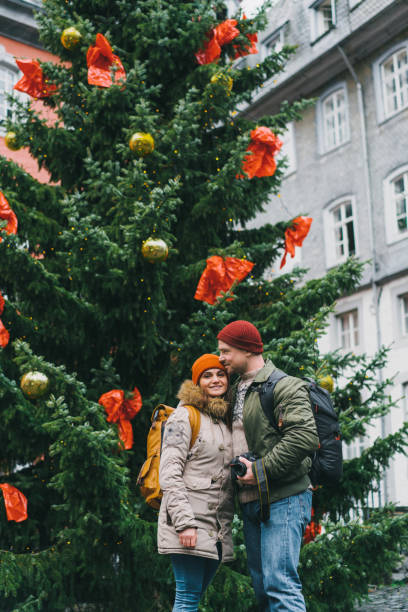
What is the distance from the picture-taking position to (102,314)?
5.52m

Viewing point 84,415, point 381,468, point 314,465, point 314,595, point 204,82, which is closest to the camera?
point 314,465

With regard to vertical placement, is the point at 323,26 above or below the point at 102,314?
above

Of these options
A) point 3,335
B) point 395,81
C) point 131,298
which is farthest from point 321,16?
point 3,335

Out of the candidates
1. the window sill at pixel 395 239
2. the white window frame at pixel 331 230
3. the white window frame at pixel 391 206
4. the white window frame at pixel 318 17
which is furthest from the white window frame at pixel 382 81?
the window sill at pixel 395 239

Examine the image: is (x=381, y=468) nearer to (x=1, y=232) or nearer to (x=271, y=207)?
(x=1, y=232)

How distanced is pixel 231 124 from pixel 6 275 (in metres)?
3.04

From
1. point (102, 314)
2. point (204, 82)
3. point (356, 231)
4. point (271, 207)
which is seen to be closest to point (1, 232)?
point (102, 314)

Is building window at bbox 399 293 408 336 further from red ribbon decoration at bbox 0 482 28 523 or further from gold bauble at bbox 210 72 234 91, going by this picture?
red ribbon decoration at bbox 0 482 28 523

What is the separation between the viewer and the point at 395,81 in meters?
18.4

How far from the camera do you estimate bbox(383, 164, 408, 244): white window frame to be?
57.5 ft

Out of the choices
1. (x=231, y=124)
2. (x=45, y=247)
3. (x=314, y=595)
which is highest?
(x=231, y=124)

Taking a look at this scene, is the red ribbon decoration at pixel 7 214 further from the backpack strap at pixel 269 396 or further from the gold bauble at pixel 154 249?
the backpack strap at pixel 269 396

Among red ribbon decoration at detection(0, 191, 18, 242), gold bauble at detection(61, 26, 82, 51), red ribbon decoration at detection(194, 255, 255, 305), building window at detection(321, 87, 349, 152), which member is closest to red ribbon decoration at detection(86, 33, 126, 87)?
gold bauble at detection(61, 26, 82, 51)

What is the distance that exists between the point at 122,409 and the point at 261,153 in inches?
100
